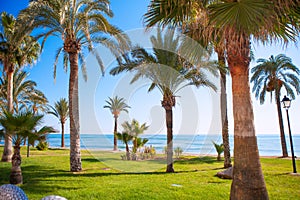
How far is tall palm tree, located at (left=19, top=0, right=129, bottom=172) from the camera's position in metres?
10.6

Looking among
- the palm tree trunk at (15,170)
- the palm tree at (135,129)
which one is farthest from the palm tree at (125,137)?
the palm tree trunk at (15,170)

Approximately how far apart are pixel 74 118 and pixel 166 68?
5169 mm

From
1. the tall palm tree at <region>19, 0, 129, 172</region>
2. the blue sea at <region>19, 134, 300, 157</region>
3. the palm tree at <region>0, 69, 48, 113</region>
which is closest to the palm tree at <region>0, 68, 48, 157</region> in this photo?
the palm tree at <region>0, 69, 48, 113</region>

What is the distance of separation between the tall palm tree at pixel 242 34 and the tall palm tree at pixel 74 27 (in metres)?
7.01

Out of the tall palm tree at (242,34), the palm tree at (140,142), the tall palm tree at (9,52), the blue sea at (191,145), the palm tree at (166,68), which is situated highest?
the tall palm tree at (9,52)

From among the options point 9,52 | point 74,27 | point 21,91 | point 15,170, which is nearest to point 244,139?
point 15,170

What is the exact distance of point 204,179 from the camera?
883 cm

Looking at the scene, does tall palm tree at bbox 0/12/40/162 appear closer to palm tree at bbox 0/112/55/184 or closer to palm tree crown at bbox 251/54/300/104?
palm tree at bbox 0/112/55/184

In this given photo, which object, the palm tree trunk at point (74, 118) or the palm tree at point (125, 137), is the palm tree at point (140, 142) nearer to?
the palm tree at point (125, 137)

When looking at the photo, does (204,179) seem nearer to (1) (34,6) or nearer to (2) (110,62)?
(2) (110,62)

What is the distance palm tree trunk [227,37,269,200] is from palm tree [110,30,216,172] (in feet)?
22.2

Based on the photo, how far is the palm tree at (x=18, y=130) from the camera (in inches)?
287

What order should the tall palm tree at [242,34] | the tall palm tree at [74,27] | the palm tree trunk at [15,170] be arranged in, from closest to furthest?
the tall palm tree at [242,34] → the palm tree trunk at [15,170] → the tall palm tree at [74,27]

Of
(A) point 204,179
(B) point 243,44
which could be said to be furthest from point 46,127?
(B) point 243,44
